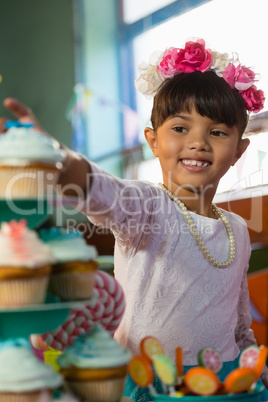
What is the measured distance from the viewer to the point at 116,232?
3.85ft

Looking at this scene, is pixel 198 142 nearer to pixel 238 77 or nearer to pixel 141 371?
pixel 238 77

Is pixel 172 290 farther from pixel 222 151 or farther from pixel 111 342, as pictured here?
pixel 111 342

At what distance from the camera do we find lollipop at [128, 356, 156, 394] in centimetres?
87

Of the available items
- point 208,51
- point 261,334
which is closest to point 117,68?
point 261,334

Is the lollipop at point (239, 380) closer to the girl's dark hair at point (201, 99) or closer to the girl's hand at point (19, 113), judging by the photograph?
the girl's hand at point (19, 113)

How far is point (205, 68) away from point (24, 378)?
94 centimetres

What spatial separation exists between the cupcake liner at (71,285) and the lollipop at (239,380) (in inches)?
9.3

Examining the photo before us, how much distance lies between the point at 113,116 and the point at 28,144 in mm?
3569

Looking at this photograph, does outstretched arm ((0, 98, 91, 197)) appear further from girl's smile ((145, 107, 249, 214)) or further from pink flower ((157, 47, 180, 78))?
pink flower ((157, 47, 180, 78))

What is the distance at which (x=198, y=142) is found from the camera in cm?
134

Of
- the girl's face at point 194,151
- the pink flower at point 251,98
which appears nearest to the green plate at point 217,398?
the girl's face at point 194,151

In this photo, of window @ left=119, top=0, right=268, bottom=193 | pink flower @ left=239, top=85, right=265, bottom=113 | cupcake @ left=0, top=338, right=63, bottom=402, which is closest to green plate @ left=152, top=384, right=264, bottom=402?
cupcake @ left=0, top=338, right=63, bottom=402

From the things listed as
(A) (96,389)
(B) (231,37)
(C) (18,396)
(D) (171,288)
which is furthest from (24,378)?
(B) (231,37)

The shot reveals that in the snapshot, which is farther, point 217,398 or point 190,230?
point 190,230
